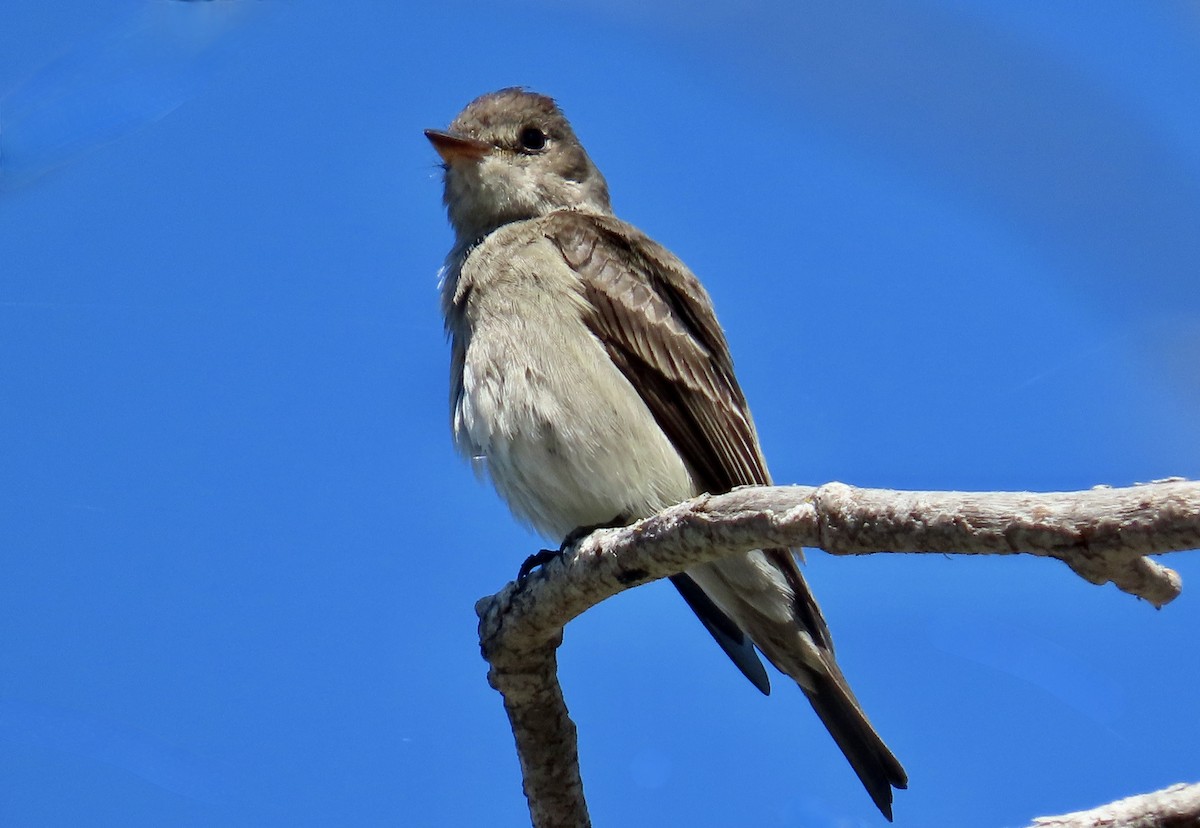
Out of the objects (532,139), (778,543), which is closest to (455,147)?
(532,139)

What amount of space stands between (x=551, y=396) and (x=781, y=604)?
115cm

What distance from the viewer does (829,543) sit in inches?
130

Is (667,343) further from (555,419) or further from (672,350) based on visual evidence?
(555,419)

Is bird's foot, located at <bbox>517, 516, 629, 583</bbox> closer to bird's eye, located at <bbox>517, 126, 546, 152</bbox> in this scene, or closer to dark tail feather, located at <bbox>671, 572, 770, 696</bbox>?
dark tail feather, located at <bbox>671, 572, 770, 696</bbox>

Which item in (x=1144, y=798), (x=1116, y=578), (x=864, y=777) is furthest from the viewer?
(x=864, y=777)

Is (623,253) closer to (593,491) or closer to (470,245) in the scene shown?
(470,245)

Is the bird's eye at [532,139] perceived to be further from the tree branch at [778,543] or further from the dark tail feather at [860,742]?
the dark tail feather at [860,742]

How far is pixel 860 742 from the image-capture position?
15.5ft

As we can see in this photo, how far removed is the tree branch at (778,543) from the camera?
2.91m

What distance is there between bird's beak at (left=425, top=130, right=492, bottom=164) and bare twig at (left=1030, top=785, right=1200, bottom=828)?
3593 mm

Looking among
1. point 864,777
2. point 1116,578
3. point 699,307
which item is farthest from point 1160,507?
point 699,307

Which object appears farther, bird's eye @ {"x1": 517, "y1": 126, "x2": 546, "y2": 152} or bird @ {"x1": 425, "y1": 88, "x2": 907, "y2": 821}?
bird's eye @ {"x1": 517, "y1": 126, "x2": 546, "y2": 152}

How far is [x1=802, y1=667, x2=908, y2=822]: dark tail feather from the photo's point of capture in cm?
466

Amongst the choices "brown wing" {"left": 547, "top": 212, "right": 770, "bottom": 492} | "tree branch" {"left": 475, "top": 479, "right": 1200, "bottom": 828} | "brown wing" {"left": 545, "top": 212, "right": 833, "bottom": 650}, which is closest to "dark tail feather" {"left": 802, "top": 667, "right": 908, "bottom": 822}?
"brown wing" {"left": 545, "top": 212, "right": 833, "bottom": 650}
